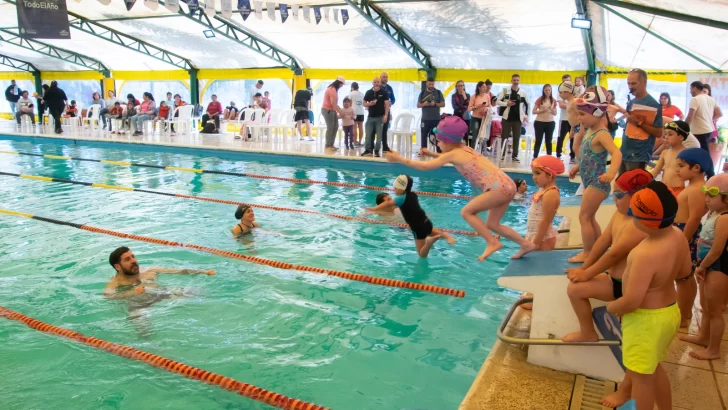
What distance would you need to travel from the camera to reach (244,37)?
18344 mm

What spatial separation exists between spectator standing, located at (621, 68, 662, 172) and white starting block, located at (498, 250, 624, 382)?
1.87 m

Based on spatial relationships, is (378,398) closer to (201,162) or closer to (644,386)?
(644,386)

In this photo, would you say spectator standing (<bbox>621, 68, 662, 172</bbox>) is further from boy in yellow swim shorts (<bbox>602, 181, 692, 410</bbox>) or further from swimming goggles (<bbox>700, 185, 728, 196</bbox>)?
boy in yellow swim shorts (<bbox>602, 181, 692, 410</bbox>)

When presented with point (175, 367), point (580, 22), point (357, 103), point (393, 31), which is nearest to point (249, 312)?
point (175, 367)

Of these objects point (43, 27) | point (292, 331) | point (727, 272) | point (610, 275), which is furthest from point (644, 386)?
point (43, 27)

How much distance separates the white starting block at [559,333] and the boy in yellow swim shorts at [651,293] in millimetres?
356

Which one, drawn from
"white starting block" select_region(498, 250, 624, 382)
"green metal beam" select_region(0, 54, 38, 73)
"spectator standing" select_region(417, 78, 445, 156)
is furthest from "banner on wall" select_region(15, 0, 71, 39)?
"green metal beam" select_region(0, 54, 38, 73)

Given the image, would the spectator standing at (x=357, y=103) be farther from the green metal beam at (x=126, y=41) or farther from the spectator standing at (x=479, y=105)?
the green metal beam at (x=126, y=41)

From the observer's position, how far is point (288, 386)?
3.29 m

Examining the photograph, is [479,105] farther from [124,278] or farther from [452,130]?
[124,278]

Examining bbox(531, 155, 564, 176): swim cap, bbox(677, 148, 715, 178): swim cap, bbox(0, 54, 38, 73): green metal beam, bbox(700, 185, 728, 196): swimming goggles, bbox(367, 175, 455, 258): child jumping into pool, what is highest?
bbox(0, 54, 38, 73): green metal beam

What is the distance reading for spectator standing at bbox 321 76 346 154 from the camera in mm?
12168

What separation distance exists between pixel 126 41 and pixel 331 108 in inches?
492

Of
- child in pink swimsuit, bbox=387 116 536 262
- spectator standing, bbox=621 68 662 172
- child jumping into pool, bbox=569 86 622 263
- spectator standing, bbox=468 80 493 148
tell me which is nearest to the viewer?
child jumping into pool, bbox=569 86 622 263
